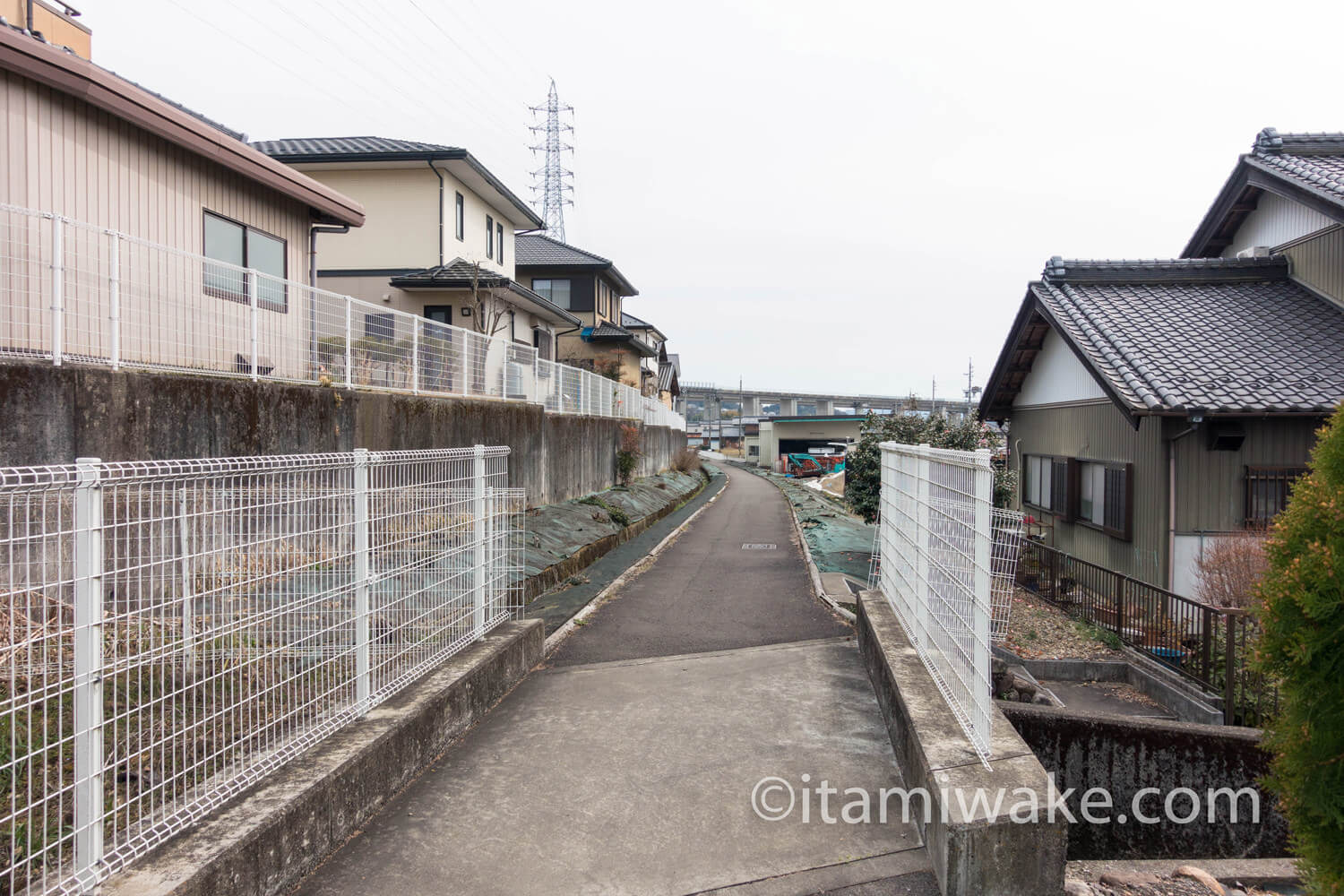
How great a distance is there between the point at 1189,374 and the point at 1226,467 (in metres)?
1.29

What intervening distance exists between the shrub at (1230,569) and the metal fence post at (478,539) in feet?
25.6

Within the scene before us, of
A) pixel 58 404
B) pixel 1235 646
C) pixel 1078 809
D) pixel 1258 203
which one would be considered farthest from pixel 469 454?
pixel 1258 203

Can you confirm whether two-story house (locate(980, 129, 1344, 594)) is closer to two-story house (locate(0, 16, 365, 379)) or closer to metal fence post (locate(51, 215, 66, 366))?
two-story house (locate(0, 16, 365, 379))

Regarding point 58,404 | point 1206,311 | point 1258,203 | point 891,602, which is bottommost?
point 891,602

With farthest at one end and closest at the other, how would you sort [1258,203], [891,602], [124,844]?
[1258,203]
[891,602]
[124,844]

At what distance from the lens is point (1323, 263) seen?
507 inches

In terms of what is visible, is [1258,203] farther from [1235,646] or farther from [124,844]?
[124,844]

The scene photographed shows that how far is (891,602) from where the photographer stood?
7.46 metres

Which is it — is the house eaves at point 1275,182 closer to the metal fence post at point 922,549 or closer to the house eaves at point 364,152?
the metal fence post at point 922,549

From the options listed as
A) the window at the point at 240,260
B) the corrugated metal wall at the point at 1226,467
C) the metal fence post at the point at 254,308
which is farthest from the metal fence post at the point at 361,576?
the corrugated metal wall at the point at 1226,467

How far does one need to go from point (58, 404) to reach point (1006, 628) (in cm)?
918

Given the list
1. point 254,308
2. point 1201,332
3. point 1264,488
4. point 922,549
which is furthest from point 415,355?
point 1201,332

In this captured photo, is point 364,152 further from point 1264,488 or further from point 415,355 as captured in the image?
point 1264,488

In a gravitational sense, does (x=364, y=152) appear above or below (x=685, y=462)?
above
